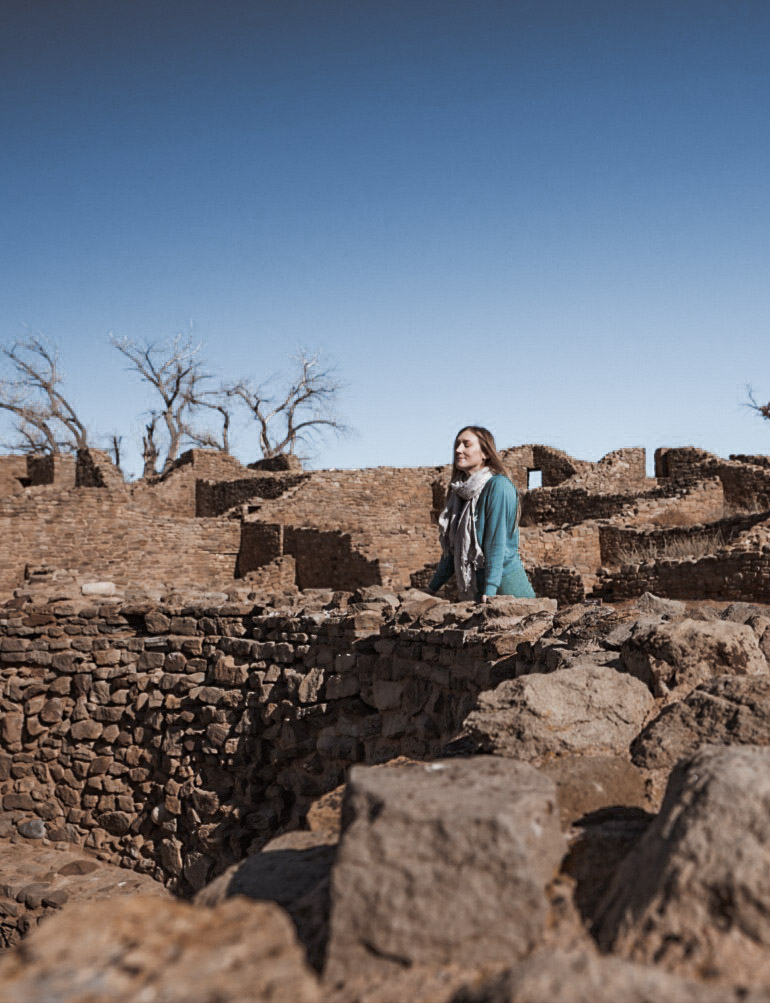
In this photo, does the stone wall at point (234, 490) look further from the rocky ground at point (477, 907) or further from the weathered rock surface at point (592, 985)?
the weathered rock surface at point (592, 985)

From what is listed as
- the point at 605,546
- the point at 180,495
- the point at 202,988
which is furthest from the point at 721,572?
the point at 180,495

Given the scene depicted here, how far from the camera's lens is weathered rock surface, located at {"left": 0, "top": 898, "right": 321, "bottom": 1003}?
1185mm

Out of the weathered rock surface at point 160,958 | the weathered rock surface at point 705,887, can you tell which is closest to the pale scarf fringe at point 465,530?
the weathered rock surface at point 705,887

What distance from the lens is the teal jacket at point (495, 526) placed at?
5133 mm

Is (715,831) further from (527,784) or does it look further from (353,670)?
(353,670)

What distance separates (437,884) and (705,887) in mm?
453

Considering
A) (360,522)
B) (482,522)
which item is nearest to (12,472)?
(360,522)

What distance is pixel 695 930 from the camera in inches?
54.7

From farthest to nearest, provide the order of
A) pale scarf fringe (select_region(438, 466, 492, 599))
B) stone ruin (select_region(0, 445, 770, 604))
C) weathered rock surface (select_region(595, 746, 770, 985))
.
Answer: stone ruin (select_region(0, 445, 770, 604)) < pale scarf fringe (select_region(438, 466, 492, 599)) < weathered rock surface (select_region(595, 746, 770, 985))

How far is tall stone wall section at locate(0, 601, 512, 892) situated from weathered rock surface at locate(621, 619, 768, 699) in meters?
1.72

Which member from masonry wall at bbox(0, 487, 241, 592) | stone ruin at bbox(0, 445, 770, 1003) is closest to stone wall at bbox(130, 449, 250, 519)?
masonry wall at bbox(0, 487, 241, 592)

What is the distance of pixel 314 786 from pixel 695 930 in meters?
4.75

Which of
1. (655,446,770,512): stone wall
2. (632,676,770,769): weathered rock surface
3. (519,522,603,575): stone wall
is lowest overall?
(632,676,770,769): weathered rock surface

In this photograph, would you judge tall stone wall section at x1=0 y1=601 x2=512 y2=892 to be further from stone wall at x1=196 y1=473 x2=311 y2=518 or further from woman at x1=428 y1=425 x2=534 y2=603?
stone wall at x1=196 y1=473 x2=311 y2=518
